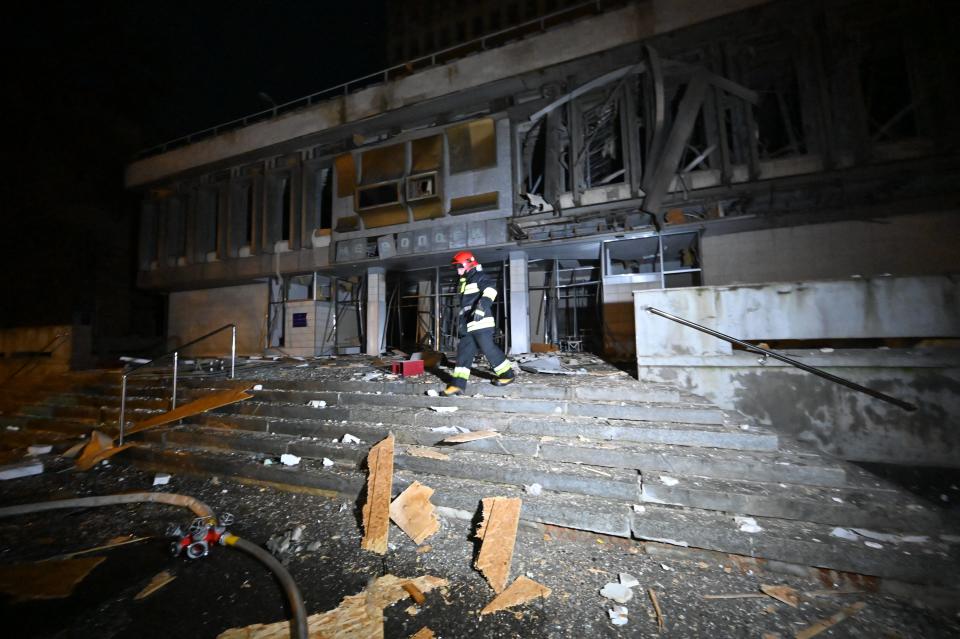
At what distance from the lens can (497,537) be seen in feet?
9.57

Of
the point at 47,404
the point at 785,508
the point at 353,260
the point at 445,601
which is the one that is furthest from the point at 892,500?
the point at 47,404

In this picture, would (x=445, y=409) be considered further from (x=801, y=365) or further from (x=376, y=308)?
(x=376, y=308)

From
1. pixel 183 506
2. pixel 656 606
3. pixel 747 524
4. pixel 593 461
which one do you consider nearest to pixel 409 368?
pixel 183 506

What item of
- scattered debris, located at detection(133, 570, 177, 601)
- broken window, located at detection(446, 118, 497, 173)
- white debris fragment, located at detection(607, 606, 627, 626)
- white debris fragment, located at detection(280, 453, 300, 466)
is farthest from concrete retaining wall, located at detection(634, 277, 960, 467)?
A: broken window, located at detection(446, 118, 497, 173)

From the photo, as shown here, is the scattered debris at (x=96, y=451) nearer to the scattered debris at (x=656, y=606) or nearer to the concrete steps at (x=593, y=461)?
the concrete steps at (x=593, y=461)

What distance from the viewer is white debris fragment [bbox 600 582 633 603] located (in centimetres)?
239

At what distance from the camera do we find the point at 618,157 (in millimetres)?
10438

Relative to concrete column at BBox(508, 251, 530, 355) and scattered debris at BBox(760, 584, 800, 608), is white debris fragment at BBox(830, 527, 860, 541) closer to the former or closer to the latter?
scattered debris at BBox(760, 584, 800, 608)

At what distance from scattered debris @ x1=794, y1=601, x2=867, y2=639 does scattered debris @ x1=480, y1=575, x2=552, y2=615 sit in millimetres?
1535

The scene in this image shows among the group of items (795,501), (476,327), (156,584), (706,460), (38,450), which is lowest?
(156,584)

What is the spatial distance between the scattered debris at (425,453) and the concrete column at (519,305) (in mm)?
Result: 6398

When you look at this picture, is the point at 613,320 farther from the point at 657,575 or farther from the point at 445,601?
the point at 445,601

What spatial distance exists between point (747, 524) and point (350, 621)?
3148mm

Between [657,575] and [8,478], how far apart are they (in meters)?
8.56
